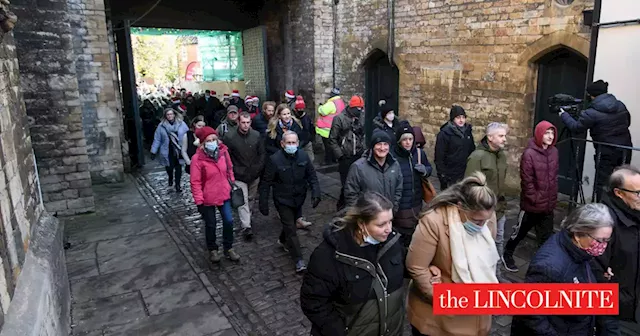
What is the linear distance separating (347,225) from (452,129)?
387cm

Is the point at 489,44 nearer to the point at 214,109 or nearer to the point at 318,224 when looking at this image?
the point at 318,224

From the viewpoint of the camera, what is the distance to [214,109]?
535 inches

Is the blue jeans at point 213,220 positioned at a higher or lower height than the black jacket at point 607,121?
lower

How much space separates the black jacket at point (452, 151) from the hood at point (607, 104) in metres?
1.54

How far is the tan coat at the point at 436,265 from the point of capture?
8.87 ft

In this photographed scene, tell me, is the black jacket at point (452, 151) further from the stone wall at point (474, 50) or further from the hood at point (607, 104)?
the stone wall at point (474, 50)

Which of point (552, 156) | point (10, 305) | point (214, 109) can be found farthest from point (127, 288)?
point (214, 109)

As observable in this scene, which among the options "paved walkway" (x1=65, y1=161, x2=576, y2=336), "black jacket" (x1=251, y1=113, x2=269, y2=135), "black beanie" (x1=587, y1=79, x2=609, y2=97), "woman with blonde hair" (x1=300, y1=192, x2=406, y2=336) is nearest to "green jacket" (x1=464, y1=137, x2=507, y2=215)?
"paved walkway" (x1=65, y1=161, x2=576, y2=336)

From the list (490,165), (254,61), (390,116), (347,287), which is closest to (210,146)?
(390,116)

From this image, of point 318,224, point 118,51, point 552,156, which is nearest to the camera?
point 552,156

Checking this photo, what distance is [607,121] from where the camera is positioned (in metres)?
5.49

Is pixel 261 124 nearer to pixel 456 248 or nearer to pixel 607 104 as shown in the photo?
pixel 607 104

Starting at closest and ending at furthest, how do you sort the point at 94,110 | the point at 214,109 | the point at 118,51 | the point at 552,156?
the point at 552,156 < the point at 94,110 < the point at 118,51 < the point at 214,109

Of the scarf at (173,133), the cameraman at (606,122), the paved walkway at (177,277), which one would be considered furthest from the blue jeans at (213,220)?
the cameraman at (606,122)
